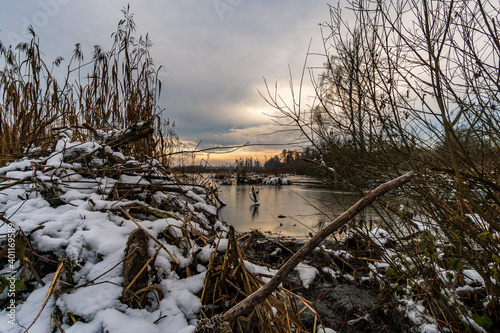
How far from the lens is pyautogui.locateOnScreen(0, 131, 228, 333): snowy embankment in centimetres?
90

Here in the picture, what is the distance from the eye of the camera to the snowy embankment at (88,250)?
0.90 m

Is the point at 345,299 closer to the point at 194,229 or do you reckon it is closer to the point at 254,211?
the point at 194,229

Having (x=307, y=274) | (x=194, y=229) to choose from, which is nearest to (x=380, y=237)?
(x=307, y=274)

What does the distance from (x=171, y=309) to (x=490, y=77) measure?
2286 mm

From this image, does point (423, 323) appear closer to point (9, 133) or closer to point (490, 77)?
point (490, 77)

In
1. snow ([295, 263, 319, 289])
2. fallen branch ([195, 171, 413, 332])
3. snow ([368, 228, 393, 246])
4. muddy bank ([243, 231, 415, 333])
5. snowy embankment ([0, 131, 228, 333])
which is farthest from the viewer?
snow ([295, 263, 319, 289])

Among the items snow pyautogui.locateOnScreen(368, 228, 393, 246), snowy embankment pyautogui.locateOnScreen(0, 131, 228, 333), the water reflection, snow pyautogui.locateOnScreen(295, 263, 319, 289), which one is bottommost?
the water reflection

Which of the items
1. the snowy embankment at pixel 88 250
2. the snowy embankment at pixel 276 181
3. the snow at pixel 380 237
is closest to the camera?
the snowy embankment at pixel 88 250

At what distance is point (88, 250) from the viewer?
109cm

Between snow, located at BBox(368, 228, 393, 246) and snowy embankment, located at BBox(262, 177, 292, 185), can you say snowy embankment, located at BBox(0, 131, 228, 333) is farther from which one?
snowy embankment, located at BBox(262, 177, 292, 185)

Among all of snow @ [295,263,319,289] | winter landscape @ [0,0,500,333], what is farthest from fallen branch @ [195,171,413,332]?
snow @ [295,263,319,289]

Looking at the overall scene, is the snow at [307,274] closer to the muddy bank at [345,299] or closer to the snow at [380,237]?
the muddy bank at [345,299]

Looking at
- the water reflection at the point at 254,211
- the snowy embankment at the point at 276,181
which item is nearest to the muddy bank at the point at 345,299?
Result: the water reflection at the point at 254,211

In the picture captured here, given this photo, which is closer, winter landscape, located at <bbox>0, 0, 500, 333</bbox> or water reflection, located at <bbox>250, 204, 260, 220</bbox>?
winter landscape, located at <bbox>0, 0, 500, 333</bbox>
